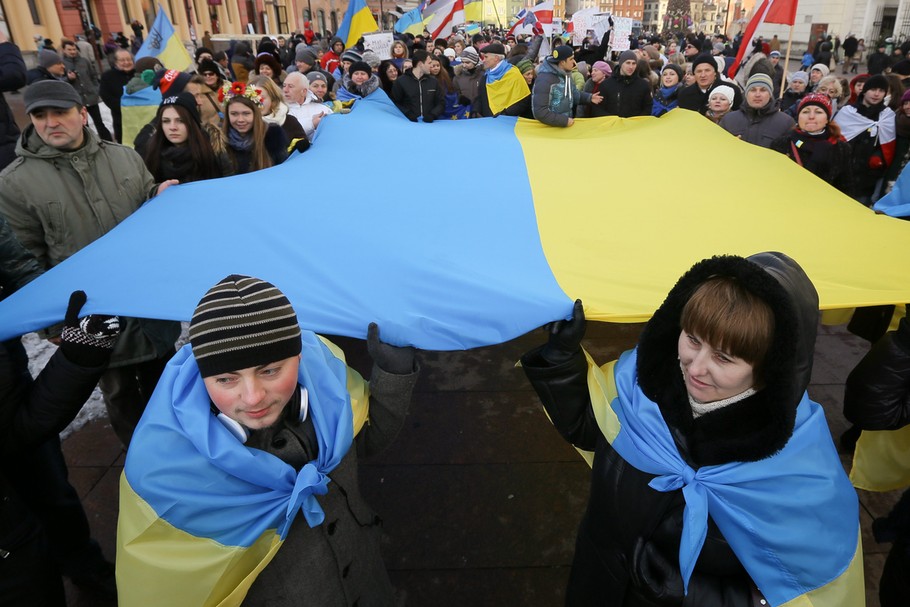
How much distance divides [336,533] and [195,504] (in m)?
0.44

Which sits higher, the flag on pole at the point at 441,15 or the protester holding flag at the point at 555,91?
the flag on pole at the point at 441,15

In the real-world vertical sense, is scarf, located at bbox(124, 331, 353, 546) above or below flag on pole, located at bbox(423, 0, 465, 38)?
below

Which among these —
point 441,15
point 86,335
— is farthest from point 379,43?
point 86,335

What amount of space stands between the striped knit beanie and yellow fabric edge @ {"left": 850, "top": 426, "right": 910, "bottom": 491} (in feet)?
7.96

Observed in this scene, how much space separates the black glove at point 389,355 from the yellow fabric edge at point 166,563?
65 centimetres

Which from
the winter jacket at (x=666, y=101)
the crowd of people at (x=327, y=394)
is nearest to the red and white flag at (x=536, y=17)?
the winter jacket at (x=666, y=101)

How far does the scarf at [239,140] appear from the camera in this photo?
440 centimetres

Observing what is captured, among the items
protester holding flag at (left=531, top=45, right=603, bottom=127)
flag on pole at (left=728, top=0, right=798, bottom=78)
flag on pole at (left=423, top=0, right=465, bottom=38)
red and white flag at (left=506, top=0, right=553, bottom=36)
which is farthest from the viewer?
red and white flag at (left=506, top=0, right=553, bottom=36)

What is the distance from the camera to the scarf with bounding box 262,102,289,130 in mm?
5268

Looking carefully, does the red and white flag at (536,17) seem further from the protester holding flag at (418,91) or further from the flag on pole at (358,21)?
the protester holding flag at (418,91)

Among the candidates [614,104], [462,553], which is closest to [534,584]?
[462,553]

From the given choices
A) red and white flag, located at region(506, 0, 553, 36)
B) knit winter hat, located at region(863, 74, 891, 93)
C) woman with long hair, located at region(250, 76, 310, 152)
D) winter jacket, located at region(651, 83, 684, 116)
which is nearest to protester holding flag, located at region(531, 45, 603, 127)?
winter jacket, located at region(651, 83, 684, 116)

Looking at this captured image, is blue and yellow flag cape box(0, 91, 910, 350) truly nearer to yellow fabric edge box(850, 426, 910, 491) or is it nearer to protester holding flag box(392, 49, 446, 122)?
yellow fabric edge box(850, 426, 910, 491)

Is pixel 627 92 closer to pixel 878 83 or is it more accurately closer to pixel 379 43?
pixel 878 83
